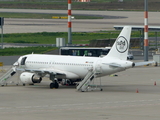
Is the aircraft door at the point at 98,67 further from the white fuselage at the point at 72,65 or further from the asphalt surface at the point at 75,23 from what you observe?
the asphalt surface at the point at 75,23

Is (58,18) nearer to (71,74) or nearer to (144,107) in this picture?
(71,74)

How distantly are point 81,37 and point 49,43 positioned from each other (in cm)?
1603

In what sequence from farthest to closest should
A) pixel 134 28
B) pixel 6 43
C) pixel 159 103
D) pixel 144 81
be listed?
pixel 6 43
pixel 134 28
pixel 144 81
pixel 159 103

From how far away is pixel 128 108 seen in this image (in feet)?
134

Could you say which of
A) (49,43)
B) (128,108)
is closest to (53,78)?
(128,108)

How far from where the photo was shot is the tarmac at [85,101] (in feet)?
122

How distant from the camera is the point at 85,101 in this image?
4556 centimetres

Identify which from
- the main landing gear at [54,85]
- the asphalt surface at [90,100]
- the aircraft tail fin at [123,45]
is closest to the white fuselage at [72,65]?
the aircraft tail fin at [123,45]

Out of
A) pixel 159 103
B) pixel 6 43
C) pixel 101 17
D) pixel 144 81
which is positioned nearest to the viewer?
pixel 159 103

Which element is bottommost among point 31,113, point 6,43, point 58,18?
point 31,113

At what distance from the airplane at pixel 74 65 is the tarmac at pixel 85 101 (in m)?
1.49

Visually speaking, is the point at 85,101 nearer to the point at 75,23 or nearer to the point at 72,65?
the point at 72,65

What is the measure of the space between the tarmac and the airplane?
4.89ft

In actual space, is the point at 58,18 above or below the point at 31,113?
above
